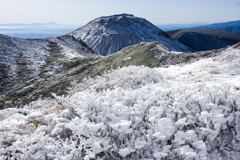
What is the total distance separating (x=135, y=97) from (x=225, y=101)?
194 cm

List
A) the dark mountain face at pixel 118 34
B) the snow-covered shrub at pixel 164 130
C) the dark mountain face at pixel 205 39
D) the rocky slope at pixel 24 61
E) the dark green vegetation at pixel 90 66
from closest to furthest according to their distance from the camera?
the snow-covered shrub at pixel 164 130, the dark green vegetation at pixel 90 66, the rocky slope at pixel 24 61, the dark mountain face at pixel 118 34, the dark mountain face at pixel 205 39

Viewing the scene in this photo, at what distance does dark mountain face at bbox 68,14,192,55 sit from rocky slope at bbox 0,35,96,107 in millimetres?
37852

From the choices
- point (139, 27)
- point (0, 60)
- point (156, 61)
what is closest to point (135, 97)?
point (156, 61)

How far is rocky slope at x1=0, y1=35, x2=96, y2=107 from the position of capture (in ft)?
49.8

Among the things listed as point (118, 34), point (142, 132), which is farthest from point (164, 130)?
point (118, 34)

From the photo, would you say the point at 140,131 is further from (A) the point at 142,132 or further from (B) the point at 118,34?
(B) the point at 118,34

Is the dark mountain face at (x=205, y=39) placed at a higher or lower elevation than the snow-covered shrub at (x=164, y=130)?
higher

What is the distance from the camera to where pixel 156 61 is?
10.8 meters

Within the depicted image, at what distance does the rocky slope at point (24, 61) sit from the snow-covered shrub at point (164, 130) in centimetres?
1383

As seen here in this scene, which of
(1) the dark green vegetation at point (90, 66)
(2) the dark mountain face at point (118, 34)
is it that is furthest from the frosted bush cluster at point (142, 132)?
(2) the dark mountain face at point (118, 34)

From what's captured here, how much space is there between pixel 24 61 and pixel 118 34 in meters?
56.3

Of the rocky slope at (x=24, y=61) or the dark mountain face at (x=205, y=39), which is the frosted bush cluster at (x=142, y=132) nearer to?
the rocky slope at (x=24, y=61)

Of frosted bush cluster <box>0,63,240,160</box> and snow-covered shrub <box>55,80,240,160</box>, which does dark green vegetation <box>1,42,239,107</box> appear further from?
snow-covered shrub <box>55,80,240,160</box>

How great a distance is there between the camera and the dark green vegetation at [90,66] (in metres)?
10.3
